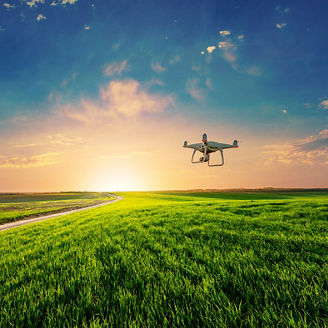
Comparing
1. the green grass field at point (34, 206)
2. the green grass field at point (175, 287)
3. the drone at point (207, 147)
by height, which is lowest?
the green grass field at point (34, 206)

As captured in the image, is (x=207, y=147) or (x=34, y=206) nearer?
(x=207, y=147)

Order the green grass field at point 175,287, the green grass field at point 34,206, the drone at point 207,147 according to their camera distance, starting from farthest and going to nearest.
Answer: the green grass field at point 34,206, the drone at point 207,147, the green grass field at point 175,287

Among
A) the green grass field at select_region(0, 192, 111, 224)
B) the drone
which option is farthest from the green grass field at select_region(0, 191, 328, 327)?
the green grass field at select_region(0, 192, 111, 224)

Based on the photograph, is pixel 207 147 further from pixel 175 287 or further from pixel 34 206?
pixel 34 206

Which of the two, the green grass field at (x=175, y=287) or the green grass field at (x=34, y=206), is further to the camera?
the green grass field at (x=34, y=206)

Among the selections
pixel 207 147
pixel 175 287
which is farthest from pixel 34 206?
pixel 175 287

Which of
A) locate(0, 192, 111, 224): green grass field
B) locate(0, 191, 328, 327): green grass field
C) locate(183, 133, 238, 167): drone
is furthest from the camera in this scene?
locate(0, 192, 111, 224): green grass field

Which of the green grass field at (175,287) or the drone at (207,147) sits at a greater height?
the drone at (207,147)

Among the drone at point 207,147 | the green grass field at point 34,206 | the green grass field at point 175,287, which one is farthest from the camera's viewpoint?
the green grass field at point 34,206

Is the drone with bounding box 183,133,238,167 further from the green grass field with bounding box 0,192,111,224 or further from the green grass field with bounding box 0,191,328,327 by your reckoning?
the green grass field with bounding box 0,192,111,224

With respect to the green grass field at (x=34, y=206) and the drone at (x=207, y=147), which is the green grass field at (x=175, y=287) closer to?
the drone at (x=207, y=147)

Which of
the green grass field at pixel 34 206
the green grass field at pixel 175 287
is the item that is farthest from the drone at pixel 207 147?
the green grass field at pixel 34 206
